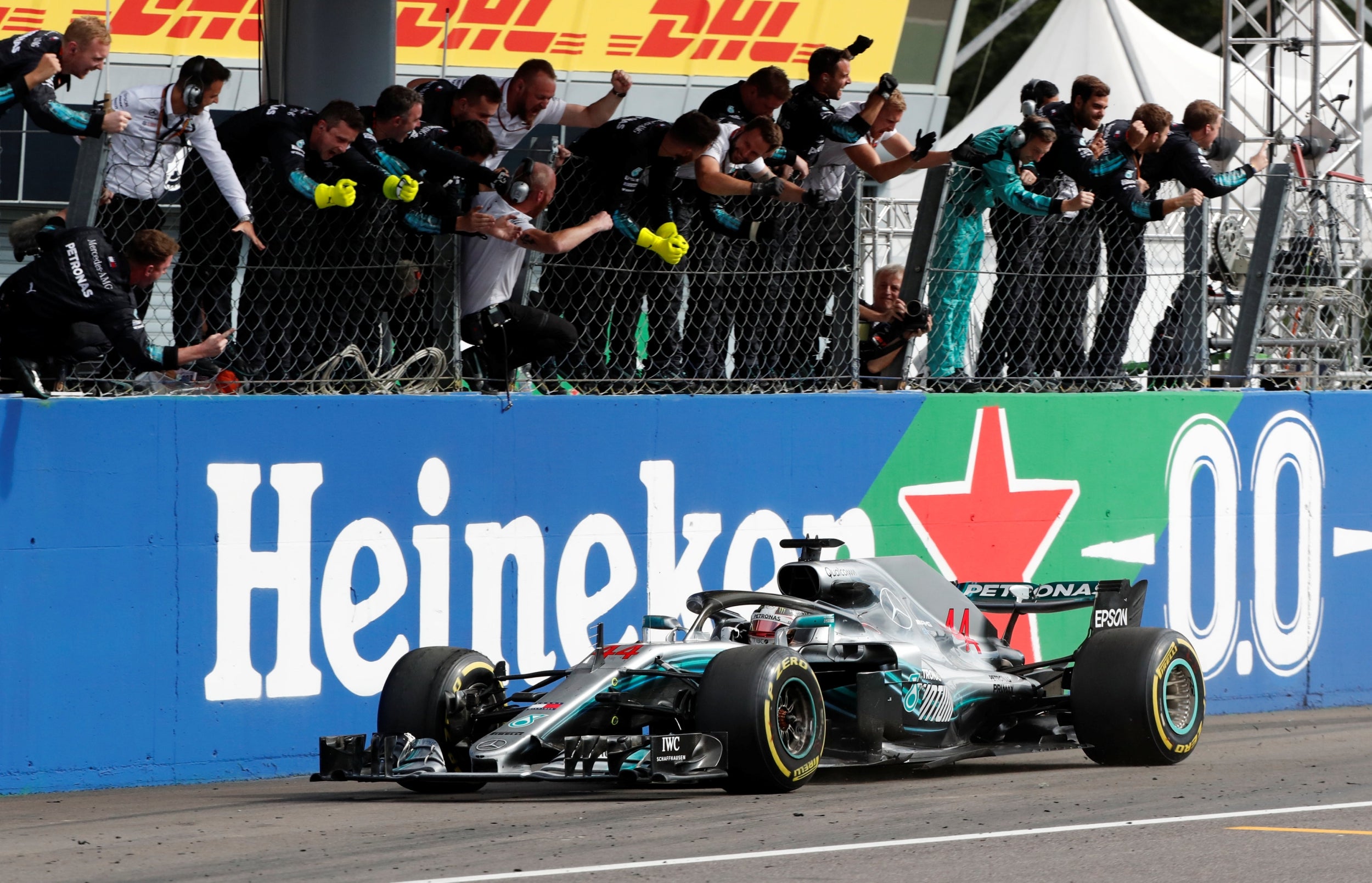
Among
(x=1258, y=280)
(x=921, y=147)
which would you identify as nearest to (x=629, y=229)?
(x=921, y=147)

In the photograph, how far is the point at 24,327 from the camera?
879 cm

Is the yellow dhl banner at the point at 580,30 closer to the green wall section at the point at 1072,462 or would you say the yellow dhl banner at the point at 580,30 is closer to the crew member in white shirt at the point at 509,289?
the green wall section at the point at 1072,462

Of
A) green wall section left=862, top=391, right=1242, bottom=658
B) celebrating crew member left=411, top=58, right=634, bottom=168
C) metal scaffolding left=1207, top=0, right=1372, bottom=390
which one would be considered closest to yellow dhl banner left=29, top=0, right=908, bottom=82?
metal scaffolding left=1207, top=0, right=1372, bottom=390

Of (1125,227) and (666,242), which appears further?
(1125,227)

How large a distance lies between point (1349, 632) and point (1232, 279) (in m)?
2.34

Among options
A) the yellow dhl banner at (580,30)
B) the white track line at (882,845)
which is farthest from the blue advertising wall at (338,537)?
the yellow dhl banner at (580,30)

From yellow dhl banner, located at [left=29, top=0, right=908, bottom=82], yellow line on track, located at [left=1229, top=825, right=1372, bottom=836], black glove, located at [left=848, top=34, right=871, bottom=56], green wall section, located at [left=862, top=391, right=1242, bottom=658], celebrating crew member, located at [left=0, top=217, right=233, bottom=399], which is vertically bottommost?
yellow line on track, located at [left=1229, top=825, right=1372, bottom=836]

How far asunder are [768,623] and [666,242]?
226cm

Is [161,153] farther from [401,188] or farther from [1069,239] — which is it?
[1069,239]

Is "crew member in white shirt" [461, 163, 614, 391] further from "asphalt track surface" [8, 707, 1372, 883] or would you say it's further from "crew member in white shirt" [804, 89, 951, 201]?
"asphalt track surface" [8, 707, 1372, 883]

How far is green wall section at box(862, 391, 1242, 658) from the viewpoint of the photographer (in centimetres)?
1121

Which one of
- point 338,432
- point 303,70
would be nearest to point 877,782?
point 338,432

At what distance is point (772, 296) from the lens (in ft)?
35.4

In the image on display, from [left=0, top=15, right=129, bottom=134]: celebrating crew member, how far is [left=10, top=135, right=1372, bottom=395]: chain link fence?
0.40 m
